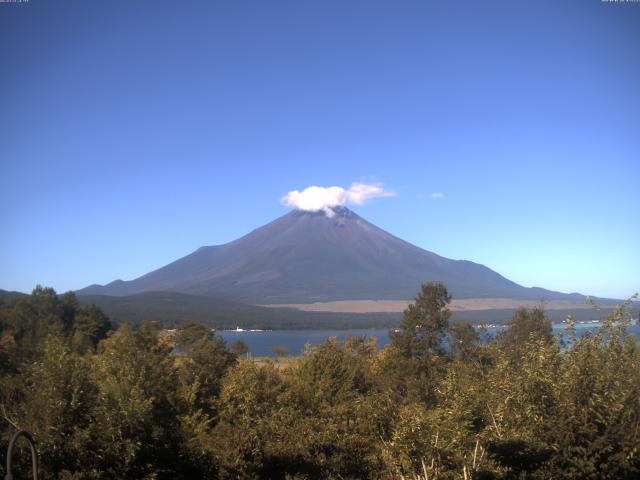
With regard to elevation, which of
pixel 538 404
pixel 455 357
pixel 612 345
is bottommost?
pixel 455 357

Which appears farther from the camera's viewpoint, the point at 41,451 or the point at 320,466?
the point at 320,466

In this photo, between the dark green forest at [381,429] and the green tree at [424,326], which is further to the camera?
the green tree at [424,326]

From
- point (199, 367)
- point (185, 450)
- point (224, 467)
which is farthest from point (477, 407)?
point (199, 367)

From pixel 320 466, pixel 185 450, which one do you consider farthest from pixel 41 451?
pixel 320 466

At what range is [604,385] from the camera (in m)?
11.2

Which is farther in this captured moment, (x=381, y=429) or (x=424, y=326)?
(x=424, y=326)

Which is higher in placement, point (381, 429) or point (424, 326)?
point (424, 326)

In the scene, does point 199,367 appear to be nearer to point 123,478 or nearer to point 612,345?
point 123,478

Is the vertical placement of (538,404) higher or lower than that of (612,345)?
lower

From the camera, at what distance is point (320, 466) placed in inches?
542

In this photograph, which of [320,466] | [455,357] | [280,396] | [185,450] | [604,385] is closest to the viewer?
[604,385]

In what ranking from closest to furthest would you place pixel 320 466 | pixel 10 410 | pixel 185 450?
pixel 320 466 < pixel 185 450 < pixel 10 410

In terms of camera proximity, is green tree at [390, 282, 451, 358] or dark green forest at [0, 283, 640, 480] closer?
dark green forest at [0, 283, 640, 480]

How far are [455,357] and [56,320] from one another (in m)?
54.3
